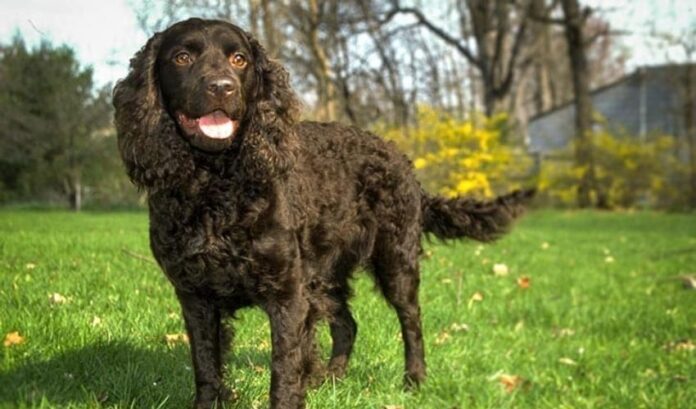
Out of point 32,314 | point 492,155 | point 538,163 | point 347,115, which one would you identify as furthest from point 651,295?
point 538,163

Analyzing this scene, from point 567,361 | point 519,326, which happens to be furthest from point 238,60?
point 519,326

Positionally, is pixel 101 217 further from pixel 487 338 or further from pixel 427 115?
pixel 427 115

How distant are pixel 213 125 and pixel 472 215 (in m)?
2.56

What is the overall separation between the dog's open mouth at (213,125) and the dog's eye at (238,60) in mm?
282

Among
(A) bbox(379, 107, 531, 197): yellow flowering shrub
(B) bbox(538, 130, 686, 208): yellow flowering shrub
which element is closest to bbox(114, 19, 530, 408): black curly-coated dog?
(A) bbox(379, 107, 531, 197): yellow flowering shrub

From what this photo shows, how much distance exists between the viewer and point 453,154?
60.2ft

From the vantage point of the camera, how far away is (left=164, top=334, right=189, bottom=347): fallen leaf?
12.8ft

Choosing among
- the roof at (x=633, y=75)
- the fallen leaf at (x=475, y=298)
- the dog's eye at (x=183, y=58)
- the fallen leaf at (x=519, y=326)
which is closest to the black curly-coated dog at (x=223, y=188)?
the dog's eye at (x=183, y=58)

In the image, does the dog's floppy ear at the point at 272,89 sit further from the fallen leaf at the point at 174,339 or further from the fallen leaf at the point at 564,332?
the fallen leaf at the point at 564,332

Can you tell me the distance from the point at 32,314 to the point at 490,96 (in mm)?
24583

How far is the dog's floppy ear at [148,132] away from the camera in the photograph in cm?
306

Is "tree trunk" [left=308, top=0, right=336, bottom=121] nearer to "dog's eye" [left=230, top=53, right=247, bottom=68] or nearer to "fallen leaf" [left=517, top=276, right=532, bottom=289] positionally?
"fallen leaf" [left=517, top=276, right=532, bottom=289]

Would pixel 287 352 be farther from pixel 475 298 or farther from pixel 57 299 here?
pixel 475 298

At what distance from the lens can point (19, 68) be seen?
15.2 ft
